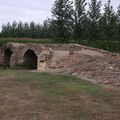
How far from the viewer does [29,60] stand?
1129 inches

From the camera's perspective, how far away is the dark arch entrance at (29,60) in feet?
92.1

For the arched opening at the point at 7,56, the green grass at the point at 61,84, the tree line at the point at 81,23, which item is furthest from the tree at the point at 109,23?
the green grass at the point at 61,84

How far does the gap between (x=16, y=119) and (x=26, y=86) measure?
526 centimetres

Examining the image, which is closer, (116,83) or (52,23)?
(116,83)

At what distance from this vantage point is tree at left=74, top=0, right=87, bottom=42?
3900cm

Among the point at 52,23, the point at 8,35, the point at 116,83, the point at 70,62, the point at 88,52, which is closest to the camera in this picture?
the point at 116,83

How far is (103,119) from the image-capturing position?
39.5 ft

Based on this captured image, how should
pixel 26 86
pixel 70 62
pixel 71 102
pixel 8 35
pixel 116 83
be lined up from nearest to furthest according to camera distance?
pixel 71 102 → pixel 26 86 → pixel 116 83 → pixel 70 62 → pixel 8 35

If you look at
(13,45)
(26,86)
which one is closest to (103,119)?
(26,86)

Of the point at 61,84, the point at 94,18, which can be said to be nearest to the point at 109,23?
the point at 94,18

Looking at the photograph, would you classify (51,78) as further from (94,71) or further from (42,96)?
(42,96)

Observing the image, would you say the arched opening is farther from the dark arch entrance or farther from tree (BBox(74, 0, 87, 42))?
tree (BBox(74, 0, 87, 42))

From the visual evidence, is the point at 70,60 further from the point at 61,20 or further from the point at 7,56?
the point at 61,20

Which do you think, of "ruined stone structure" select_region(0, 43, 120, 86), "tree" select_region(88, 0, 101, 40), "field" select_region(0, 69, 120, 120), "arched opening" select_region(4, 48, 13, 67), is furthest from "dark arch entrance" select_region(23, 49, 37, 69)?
"tree" select_region(88, 0, 101, 40)
